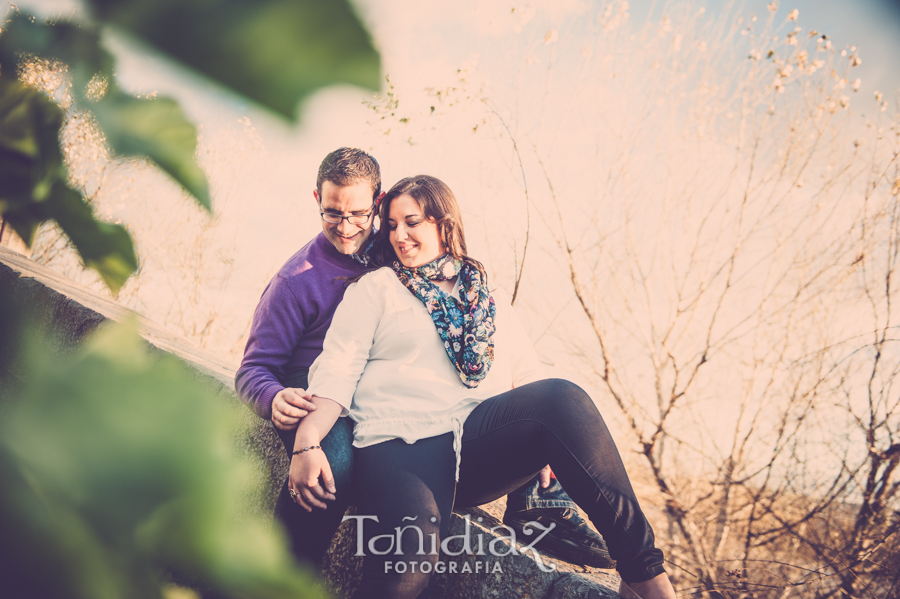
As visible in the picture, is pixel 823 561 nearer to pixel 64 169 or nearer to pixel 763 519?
pixel 763 519

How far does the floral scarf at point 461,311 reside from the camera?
5.41 feet

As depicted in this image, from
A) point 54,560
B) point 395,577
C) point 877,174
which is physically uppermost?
point 877,174

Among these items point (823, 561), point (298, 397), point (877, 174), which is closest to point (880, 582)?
point (823, 561)

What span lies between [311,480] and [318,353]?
0.62 meters

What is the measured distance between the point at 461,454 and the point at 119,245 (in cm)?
138

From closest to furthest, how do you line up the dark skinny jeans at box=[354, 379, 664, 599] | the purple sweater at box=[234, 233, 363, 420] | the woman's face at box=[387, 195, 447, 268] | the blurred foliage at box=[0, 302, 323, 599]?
the blurred foliage at box=[0, 302, 323, 599] → the dark skinny jeans at box=[354, 379, 664, 599] → the purple sweater at box=[234, 233, 363, 420] → the woman's face at box=[387, 195, 447, 268]

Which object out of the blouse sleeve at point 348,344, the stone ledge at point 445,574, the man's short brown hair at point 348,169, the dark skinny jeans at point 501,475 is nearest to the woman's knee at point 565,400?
the dark skinny jeans at point 501,475

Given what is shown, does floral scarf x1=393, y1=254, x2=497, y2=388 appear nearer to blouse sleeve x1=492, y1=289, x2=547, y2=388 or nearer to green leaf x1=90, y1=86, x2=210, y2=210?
blouse sleeve x1=492, y1=289, x2=547, y2=388

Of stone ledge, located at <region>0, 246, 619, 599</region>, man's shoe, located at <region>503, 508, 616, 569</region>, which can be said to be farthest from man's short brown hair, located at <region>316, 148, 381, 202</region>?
man's shoe, located at <region>503, 508, 616, 569</region>

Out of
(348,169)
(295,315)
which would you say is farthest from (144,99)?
(348,169)

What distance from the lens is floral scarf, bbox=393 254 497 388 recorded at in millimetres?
1650

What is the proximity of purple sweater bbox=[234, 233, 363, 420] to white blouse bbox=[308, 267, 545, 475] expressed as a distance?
0.56 ft

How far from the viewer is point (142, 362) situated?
0.48ft

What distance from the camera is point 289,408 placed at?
56.7 inches
